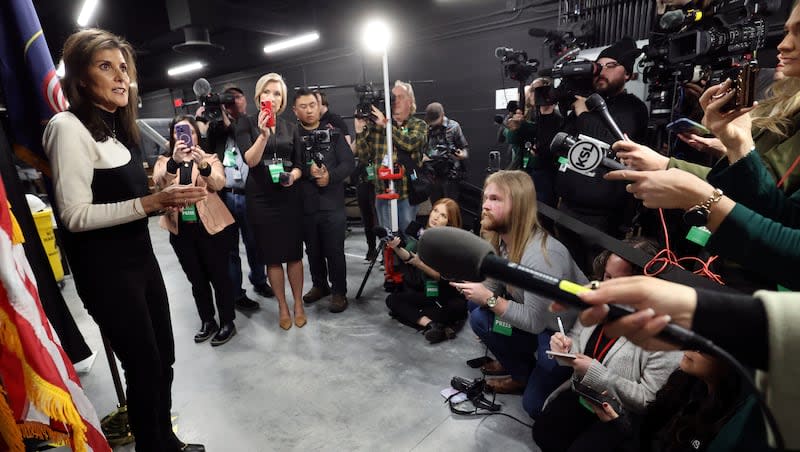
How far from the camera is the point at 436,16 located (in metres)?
5.49

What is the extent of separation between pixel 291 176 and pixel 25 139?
1.46 metres

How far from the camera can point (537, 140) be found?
2.98m

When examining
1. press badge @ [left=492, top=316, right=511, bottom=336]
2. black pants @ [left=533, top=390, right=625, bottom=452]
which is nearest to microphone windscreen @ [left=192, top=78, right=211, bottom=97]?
press badge @ [left=492, top=316, right=511, bottom=336]

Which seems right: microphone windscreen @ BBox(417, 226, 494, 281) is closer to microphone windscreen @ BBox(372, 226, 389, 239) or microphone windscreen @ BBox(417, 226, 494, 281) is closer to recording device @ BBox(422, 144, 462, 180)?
microphone windscreen @ BBox(372, 226, 389, 239)

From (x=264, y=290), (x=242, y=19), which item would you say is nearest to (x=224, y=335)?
(x=264, y=290)

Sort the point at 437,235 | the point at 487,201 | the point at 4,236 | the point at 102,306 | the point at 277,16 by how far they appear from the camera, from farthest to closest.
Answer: the point at 277,16 → the point at 487,201 → the point at 102,306 → the point at 4,236 → the point at 437,235

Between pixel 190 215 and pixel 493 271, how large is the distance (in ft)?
8.14

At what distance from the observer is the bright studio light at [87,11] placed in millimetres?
6177

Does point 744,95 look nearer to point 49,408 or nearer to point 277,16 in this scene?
point 49,408

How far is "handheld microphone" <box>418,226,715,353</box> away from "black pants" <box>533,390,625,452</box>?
1.19m

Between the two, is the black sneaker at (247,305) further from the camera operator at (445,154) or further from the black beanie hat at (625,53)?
the black beanie hat at (625,53)

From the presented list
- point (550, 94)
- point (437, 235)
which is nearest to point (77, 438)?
point (437, 235)

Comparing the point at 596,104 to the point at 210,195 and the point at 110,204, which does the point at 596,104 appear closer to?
the point at 110,204

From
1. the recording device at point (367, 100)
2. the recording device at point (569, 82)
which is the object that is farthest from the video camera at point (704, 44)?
the recording device at point (367, 100)
